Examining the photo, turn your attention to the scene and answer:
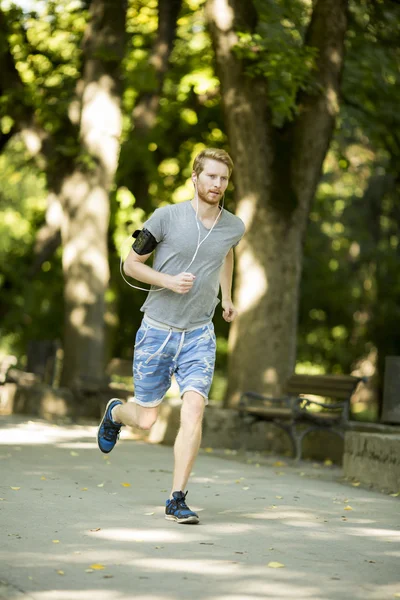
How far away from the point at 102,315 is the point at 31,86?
4.49 meters

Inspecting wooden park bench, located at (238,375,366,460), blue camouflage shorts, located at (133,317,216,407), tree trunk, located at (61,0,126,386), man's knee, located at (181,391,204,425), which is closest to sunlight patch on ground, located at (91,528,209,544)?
man's knee, located at (181,391,204,425)

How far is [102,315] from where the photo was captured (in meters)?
18.9

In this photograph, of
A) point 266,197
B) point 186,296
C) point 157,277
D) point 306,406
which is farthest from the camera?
point 266,197

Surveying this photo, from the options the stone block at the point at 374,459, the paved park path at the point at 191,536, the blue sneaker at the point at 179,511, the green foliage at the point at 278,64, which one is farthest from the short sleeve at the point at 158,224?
the green foliage at the point at 278,64

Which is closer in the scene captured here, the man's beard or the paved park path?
the paved park path

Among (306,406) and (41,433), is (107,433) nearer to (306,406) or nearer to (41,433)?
(306,406)

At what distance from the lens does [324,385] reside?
1287 cm

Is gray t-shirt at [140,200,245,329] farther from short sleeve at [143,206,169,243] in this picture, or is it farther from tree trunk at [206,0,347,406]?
tree trunk at [206,0,347,406]

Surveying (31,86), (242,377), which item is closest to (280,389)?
(242,377)

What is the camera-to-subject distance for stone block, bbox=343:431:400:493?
9.65m

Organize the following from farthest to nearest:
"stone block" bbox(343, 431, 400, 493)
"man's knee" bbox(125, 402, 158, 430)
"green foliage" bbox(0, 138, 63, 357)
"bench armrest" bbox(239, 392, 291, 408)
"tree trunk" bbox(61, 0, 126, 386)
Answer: "green foliage" bbox(0, 138, 63, 357), "tree trunk" bbox(61, 0, 126, 386), "bench armrest" bbox(239, 392, 291, 408), "stone block" bbox(343, 431, 400, 493), "man's knee" bbox(125, 402, 158, 430)

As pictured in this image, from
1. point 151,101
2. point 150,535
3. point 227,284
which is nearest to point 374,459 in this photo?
point 227,284

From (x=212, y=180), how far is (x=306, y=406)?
5.88 m

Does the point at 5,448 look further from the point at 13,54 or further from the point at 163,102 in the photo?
the point at 163,102
